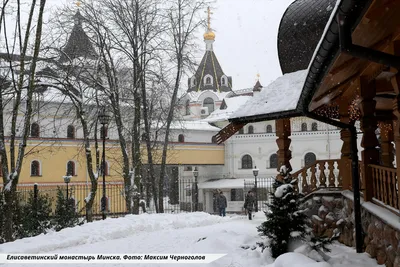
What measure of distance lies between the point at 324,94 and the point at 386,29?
270 cm

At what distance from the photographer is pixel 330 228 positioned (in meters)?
9.09

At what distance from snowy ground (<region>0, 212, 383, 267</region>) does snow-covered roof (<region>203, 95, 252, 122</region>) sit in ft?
90.4

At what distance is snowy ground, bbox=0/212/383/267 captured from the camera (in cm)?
712

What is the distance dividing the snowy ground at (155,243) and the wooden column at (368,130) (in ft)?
3.57

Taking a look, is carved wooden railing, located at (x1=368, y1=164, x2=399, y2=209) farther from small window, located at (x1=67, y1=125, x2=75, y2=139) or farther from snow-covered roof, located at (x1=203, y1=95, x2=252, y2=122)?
snow-covered roof, located at (x1=203, y1=95, x2=252, y2=122)

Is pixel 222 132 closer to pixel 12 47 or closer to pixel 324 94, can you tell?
pixel 324 94

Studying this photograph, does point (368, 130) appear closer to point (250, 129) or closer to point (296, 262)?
point (296, 262)

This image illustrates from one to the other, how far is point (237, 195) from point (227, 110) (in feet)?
36.1

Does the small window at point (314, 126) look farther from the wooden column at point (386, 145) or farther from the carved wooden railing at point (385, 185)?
the carved wooden railing at point (385, 185)

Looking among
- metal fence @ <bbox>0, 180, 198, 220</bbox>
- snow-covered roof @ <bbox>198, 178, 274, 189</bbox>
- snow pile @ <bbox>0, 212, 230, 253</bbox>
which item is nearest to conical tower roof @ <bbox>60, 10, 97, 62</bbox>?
metal fence @ <bbox>0, 180, 198, 220</bbox>

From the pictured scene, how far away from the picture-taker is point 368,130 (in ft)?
22.9

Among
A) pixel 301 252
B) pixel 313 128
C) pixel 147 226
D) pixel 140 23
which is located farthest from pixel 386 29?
pixel 313 128

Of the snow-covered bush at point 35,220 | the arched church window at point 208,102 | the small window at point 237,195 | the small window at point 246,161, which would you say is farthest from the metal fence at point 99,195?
the arched church window at point 208,102

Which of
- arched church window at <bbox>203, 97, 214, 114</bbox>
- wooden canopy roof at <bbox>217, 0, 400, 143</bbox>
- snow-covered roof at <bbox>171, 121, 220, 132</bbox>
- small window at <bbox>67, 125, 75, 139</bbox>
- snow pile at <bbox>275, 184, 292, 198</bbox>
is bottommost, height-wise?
snow pile at <bbox>275, 184, 292, 198</bbox>
